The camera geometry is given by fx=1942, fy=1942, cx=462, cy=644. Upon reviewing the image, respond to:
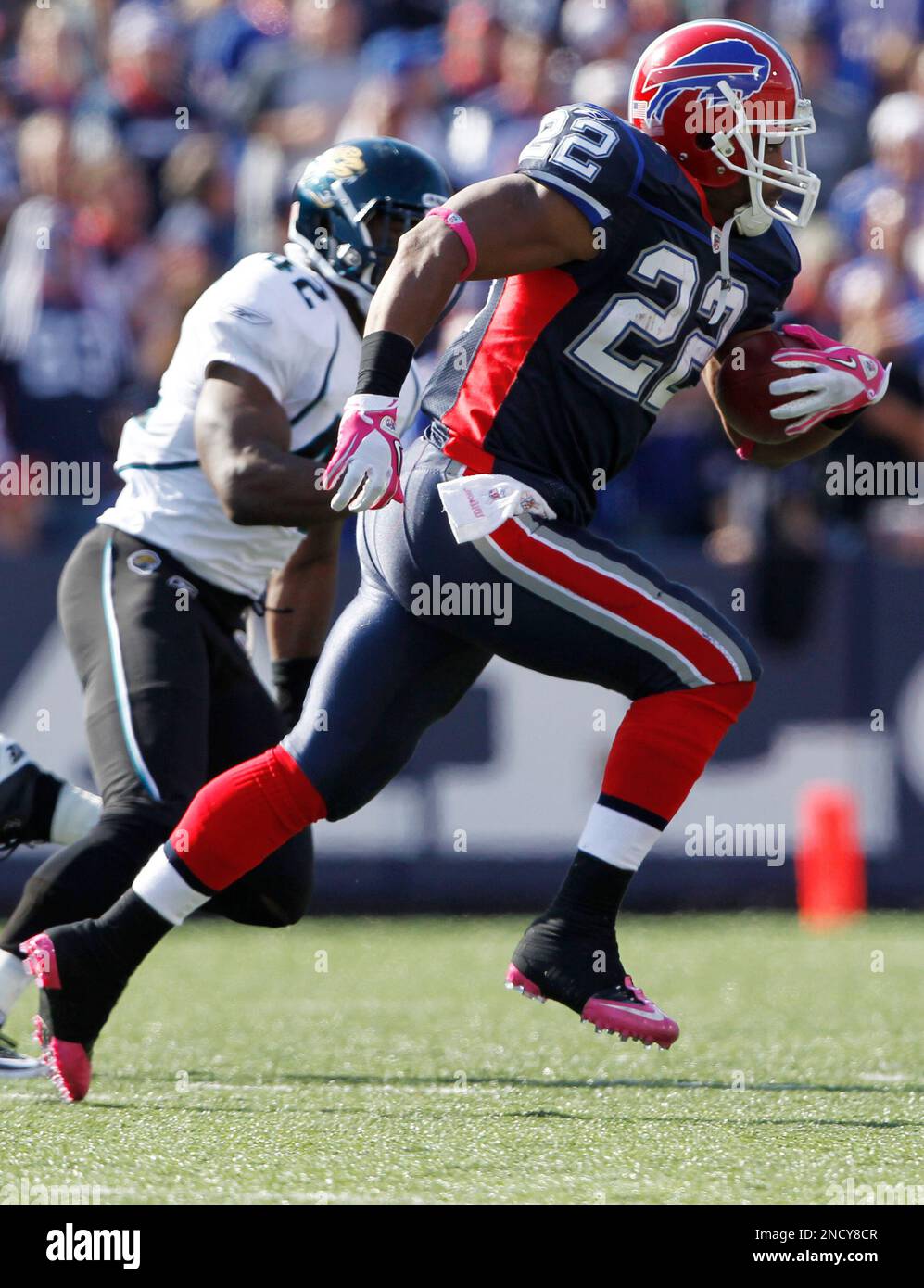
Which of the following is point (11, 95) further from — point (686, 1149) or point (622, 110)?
point (686, 1149)

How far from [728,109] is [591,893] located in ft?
4.34

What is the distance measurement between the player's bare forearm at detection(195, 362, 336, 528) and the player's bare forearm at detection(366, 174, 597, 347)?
1.40 ft

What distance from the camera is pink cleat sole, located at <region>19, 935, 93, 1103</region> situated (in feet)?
10.8

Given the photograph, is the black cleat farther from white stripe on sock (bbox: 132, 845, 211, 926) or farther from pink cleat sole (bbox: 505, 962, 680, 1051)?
pink cleat sole (bbox: 505, 962, 680, 1051)

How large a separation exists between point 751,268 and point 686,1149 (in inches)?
58.3

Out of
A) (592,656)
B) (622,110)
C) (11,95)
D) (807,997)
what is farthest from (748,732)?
(11,95)

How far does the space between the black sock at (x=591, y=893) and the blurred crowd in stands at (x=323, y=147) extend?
360cm

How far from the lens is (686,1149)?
297 cm

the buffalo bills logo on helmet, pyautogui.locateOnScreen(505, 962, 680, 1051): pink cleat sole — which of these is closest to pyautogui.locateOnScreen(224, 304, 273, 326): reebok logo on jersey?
the buffalo bills logo on helmet

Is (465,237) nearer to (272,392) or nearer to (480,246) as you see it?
(480,246)

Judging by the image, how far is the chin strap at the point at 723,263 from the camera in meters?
3.25

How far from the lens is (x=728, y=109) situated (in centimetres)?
323

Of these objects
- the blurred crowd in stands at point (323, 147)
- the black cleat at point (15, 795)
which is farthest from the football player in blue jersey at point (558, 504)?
the blurred crowd in stands at point (323, 147)

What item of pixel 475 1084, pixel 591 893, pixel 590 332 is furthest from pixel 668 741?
pixel 475 1084
